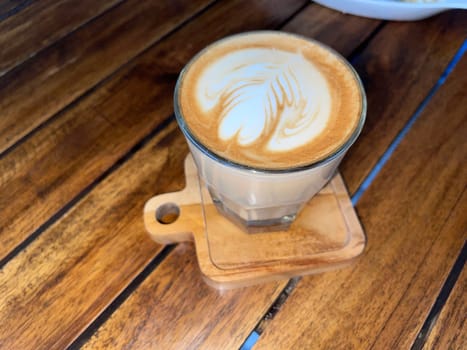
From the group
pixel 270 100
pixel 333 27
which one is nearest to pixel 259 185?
pixel 270 100

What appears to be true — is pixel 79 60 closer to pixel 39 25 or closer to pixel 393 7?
pixel 39 25

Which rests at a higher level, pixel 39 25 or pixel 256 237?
pixel 39 25

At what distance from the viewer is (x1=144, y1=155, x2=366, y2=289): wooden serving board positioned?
1.47 ft

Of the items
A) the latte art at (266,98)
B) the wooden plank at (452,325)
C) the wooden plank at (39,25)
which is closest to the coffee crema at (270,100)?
the latte art at (266,98)

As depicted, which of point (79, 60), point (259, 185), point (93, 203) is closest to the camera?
point (259, 185)

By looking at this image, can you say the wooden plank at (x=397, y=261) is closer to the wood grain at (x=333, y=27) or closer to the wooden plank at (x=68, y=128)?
the wood grain at (x=333, y=27)

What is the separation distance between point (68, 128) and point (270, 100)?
30 centimetres

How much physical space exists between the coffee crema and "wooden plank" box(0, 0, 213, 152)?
246 mm

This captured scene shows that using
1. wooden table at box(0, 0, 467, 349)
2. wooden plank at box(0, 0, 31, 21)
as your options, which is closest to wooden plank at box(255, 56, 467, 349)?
wooden table at box(0, 0, 467, 349)

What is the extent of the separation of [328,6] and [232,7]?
18 cm

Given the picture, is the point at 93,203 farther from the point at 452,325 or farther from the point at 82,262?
the point at 452,325

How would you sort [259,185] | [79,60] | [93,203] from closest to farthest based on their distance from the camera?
1. [259,185]
2. [93,203]
3. [79,60]

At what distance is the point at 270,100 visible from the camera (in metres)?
0.43

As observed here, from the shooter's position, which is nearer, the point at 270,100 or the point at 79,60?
the point at 270,100
